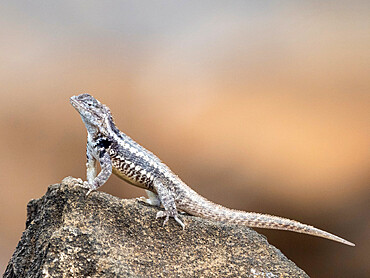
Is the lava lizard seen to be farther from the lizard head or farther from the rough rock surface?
the rough rock surface

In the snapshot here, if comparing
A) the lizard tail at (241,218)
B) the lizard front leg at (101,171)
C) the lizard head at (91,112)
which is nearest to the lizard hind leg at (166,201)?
the lizard tail at (241,218)

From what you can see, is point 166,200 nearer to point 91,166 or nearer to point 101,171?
point 101,171

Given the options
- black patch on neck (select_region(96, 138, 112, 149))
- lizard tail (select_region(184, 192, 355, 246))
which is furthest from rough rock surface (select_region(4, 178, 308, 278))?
black patch on neck (select_region(96, 138, 112, 149))

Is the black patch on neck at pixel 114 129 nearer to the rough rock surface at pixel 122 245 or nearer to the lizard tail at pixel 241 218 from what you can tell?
the rough rock surface at pixel 122 245

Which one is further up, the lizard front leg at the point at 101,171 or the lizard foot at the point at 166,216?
the lizard front leg at the point at 101,171

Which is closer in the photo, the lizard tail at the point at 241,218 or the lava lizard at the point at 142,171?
the lava lizard at the point at 142,171

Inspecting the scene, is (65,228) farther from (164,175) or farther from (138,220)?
(164,175)
